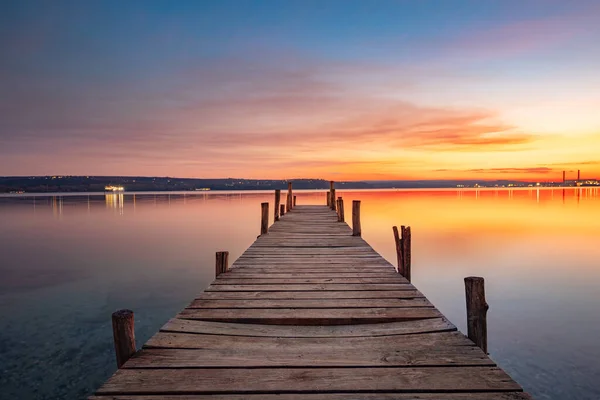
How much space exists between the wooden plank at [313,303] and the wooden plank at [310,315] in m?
0.12

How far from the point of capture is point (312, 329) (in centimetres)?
430

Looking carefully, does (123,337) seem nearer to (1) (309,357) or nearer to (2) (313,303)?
(1) (309,357)

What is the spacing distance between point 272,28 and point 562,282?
19912mm

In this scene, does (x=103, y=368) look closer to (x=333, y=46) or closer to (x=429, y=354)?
(x=429, y=354)

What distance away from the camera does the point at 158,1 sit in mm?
20281

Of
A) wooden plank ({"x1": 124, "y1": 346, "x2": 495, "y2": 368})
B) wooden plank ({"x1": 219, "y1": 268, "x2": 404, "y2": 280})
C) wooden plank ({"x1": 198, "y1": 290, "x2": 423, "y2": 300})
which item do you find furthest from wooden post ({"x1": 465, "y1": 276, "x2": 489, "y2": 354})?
wooden plank ({"x1": 219, "y1": 268, "x2": 404, "y2": 280})

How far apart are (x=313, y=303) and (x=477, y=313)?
2067 millimetres

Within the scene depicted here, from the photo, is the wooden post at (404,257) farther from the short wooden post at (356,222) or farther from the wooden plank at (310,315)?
the wooden plank at (310,315)

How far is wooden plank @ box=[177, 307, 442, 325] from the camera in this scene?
4.50 metres

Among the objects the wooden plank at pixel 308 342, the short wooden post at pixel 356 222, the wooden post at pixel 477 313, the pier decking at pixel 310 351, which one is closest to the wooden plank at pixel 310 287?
the pier decking at pixel 310 351

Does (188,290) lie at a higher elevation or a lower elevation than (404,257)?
lower

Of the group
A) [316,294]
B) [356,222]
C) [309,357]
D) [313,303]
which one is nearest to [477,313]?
[309,357]

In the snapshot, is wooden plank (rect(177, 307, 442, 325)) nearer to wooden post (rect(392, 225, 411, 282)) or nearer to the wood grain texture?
the wood grain texture

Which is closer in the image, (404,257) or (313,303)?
(313,303)
